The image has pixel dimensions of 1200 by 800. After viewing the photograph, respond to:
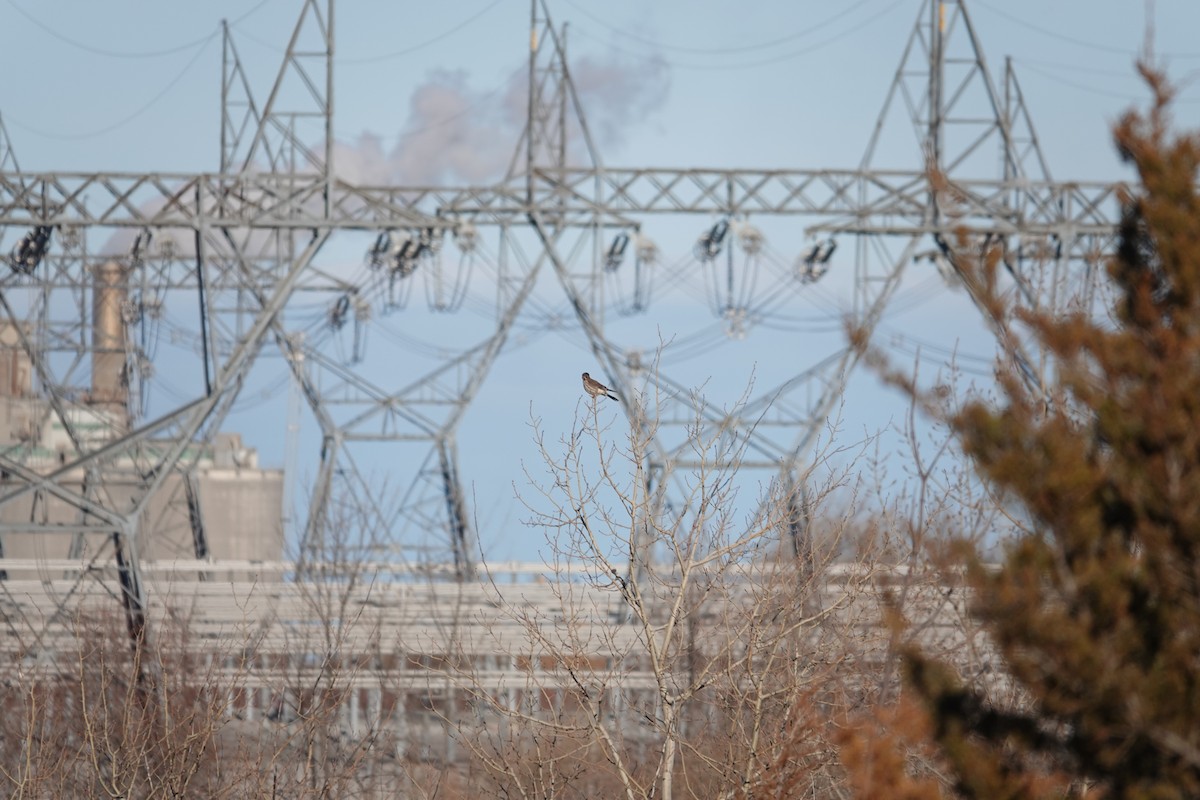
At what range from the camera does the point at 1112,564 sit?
4.86 metres

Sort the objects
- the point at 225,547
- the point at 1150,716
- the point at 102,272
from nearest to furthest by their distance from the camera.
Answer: the point at 1150,716 → the point at 102,272 → the point at 225,547

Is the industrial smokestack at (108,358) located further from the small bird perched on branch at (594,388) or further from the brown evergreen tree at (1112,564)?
the brown evergreen tree at (1112,564)

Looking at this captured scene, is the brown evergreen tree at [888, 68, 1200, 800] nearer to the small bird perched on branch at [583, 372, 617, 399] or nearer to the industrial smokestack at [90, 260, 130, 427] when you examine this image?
the small bird perched on branch at [583, 372, 617, 399]

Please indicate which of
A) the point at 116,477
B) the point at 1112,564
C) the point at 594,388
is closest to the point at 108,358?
the point at 116,477

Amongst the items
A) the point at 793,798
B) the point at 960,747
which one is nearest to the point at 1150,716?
the point at 960,747

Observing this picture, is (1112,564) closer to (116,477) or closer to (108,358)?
(116,477)

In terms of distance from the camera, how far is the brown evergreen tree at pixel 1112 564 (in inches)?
189

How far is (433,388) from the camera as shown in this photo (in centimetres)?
3111

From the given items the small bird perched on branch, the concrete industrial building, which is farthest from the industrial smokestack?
the small bird perched on branch

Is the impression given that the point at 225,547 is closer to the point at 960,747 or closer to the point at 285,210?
the point at 285,210

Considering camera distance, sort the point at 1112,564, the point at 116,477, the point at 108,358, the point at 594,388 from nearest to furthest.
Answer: the point at 1112,564
the point at 594,388
the point at 116,477
the point at 108,358

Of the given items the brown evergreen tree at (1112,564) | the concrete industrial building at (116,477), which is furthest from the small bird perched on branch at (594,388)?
the concrete industrial building at (116,477)

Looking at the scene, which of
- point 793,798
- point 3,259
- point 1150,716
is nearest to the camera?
point 1150,716

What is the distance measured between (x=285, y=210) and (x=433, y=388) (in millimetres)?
9682
